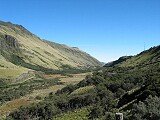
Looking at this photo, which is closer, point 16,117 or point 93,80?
point 16,117

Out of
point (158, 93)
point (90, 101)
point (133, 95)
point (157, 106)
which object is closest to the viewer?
point (157, 106)

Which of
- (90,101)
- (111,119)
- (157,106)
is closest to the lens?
(157,106)

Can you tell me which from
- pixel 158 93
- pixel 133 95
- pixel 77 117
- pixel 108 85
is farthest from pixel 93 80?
pixel 158 93

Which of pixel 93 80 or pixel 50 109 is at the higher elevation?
pixel 93 80

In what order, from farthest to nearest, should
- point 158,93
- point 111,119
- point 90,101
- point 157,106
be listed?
point 90,101 < point 158,93 < point 111,119 < point 157,106

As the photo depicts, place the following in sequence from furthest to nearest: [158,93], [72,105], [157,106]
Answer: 1. [72,105]
2. [158,93]
3. [157,106]

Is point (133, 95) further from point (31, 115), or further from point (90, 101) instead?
point (31, 115)

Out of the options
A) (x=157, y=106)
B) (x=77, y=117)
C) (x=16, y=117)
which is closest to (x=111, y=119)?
(x=157, y=106)

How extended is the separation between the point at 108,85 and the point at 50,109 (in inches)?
1085

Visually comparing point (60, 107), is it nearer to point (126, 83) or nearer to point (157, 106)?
point (126, 83)

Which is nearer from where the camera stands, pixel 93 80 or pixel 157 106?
pixel 157 106

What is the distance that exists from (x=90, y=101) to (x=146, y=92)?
4952 centimetres

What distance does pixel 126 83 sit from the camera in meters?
119

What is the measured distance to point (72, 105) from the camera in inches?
4897
